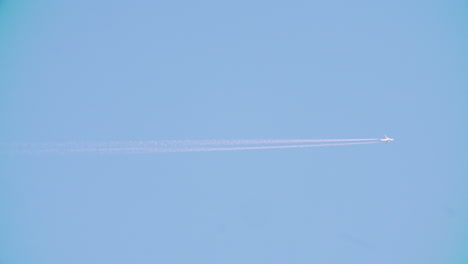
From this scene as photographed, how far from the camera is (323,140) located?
5801 mm

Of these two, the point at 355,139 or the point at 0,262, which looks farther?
the point at 355,139

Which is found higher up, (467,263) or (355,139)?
(355,139)

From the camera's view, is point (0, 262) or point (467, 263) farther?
point (467, 263)

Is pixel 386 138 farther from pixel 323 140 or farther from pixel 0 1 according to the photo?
pixel 0 1

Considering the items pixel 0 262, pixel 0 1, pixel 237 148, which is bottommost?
pixel 0 262

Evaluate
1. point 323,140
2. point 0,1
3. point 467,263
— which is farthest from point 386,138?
point 0,1

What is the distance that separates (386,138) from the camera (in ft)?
19.8

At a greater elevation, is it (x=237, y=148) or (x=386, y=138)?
(x=386, y=138)

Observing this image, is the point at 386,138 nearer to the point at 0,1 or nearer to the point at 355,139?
the point at 355,139

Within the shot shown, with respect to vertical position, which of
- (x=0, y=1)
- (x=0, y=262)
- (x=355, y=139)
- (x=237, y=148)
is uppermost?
(x=0, y=1)

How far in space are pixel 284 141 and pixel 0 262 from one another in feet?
33.7

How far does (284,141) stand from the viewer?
5723 mm

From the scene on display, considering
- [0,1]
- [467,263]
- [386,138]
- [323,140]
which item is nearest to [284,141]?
[323,140]

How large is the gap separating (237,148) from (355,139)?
445 cm
